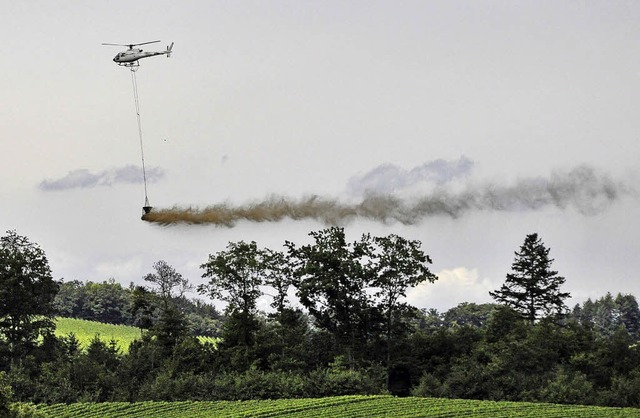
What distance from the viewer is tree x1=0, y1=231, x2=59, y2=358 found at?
69.6 meters

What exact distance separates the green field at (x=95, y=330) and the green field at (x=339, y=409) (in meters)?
46.1

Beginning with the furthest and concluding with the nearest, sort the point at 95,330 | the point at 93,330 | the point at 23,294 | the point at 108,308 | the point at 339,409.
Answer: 1. the point at 108,308
2. the point at 95,330
3. the point at 93,330
4. the point at 23,294
5. the point at 339,409

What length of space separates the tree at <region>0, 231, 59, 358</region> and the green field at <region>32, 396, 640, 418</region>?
10.9 meters

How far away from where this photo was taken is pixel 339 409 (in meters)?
55.4

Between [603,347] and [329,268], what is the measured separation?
23053 mm

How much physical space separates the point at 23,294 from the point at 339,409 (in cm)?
3047

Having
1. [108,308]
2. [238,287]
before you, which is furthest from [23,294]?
[108,308]

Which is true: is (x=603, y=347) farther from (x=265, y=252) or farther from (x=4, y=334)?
(x=4, y=334)

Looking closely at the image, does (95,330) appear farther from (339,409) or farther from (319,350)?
(339,409)

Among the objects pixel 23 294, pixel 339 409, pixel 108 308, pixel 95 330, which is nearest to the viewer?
pixel 339 409

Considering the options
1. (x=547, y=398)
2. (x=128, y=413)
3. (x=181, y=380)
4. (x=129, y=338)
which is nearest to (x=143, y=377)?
(x=181, y=380)

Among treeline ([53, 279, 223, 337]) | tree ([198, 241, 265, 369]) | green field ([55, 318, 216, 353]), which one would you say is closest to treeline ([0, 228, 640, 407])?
tree ([198, 241, 265, 369])

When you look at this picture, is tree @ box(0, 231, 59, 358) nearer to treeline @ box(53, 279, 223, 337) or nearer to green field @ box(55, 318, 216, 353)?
green field @ box(55, 318, 216, 353)

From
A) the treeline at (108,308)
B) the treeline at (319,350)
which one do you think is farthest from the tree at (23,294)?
the treeline at (108,308)
